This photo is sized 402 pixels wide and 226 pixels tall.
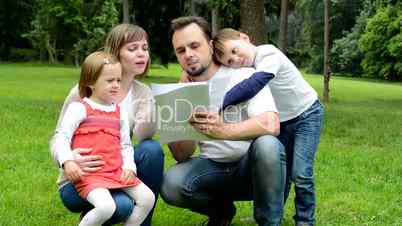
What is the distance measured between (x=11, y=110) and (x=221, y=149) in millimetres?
9252

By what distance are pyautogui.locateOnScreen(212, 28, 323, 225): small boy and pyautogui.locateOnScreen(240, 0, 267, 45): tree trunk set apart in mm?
8761

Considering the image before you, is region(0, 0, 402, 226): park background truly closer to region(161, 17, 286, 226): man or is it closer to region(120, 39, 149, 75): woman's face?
region(161, 17, 286, 226): man

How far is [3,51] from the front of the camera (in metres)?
51.6

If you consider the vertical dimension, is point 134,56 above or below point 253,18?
below

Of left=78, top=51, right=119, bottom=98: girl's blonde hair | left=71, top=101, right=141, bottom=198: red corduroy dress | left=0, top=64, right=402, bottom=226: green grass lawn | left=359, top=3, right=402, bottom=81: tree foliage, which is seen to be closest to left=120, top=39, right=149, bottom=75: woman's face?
left=78, top=51, right=119, bottom=98: girl's blonde hair

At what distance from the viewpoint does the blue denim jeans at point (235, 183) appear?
3.92 metres

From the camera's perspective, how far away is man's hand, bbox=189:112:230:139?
3898 mm

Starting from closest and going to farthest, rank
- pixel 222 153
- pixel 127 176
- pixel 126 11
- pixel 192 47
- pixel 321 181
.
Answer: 1. pixel 127 176
2. pixel 192 47
3. pixel 222 153
4. pixel 321 181
5. pixel 126 11

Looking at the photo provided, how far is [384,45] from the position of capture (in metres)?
44.8

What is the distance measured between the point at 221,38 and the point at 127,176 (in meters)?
1.00

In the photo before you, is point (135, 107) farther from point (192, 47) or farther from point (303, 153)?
point (303, 153)

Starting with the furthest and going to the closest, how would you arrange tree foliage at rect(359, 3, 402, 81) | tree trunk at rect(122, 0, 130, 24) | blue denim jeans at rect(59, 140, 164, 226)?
tree foliage at rect(359, 3, 402, 81) → tree trunk at rect(122, 0, 130, 24) → blue denim jeans at rect(59, 140, 164, 226)

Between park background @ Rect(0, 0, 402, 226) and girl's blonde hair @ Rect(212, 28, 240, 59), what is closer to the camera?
girl's blonde hair @ Rect(212, 28, 240, 59)

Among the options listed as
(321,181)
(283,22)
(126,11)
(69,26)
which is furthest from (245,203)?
(69,26)
